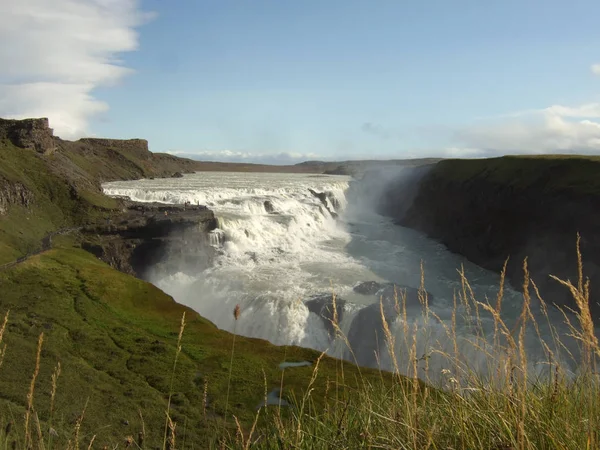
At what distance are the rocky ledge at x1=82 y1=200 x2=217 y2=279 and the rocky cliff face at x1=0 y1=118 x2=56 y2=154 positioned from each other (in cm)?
2119

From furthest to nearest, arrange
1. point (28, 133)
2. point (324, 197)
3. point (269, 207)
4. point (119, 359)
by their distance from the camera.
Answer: point (324, 197) < point (269, 207) < point (28, 133) < point (119, 359)

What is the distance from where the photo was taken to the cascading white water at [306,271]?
34.7 metres

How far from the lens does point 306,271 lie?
47.2 meters

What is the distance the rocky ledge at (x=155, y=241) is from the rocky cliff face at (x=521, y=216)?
30.2m

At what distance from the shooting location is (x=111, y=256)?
148 feet

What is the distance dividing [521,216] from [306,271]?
24370 millimetres

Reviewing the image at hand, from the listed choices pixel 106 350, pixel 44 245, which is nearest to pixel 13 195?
pixel 44 245

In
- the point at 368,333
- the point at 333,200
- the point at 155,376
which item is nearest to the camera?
the point at 155,376

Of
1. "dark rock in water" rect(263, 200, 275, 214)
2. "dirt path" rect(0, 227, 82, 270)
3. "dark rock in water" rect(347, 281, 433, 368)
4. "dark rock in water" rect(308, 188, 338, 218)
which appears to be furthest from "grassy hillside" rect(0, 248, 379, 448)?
"dark rock in water" rect(308, 188, 338, 218)

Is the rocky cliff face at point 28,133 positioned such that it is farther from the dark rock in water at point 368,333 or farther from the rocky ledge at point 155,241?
the dark rock in water at point 368,333

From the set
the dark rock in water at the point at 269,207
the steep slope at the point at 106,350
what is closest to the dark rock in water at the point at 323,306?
the steep slope at the point at 106,350

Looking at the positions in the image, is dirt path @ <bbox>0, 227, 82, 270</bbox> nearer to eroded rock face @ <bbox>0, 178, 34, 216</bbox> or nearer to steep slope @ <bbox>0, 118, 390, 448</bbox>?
steep slope @ <bbox>0, 118, 390, 448</bbox>

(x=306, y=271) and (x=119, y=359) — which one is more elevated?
(x=119, y=359)

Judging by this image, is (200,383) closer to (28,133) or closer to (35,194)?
(35,194)
